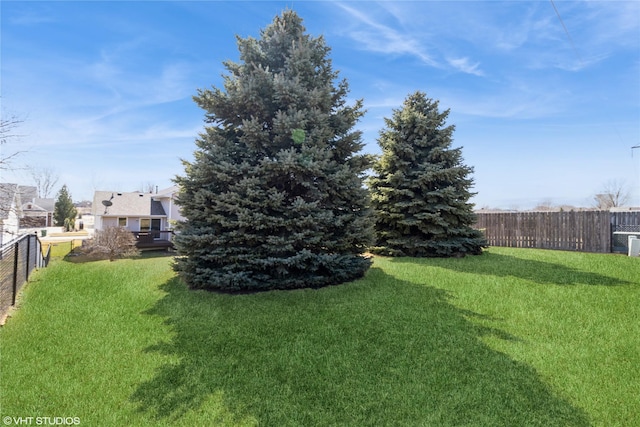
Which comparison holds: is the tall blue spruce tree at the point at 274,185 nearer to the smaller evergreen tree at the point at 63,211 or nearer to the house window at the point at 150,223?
the house window at the point at 150,223

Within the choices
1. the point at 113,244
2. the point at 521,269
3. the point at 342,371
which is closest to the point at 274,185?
the point at 342,371

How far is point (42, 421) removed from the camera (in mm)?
2768

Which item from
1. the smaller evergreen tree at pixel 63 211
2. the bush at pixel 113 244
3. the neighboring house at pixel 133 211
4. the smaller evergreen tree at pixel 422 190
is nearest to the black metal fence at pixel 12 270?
the bush at pixel 113 244

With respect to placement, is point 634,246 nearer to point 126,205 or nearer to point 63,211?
point 126,205

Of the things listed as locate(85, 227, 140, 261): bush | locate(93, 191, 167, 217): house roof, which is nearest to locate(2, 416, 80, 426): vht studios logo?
locate(85, 227, 140, 261): bush

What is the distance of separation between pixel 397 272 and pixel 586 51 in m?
6.38

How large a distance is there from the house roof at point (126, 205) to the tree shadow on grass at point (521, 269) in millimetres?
23112

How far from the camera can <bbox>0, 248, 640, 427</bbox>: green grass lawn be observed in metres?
2.78

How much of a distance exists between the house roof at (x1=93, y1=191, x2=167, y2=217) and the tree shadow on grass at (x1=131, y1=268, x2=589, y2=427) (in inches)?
908

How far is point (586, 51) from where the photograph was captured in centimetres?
655

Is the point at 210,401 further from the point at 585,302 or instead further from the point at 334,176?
the point at 585,302

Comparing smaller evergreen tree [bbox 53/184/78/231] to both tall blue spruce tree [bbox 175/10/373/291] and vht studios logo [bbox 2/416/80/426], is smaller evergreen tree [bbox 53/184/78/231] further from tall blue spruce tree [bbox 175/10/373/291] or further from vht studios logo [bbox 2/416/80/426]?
vht studios logo [bbox 2/416/80/426]

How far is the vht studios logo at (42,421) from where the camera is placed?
2.74m

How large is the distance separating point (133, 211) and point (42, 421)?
83.3 ft
